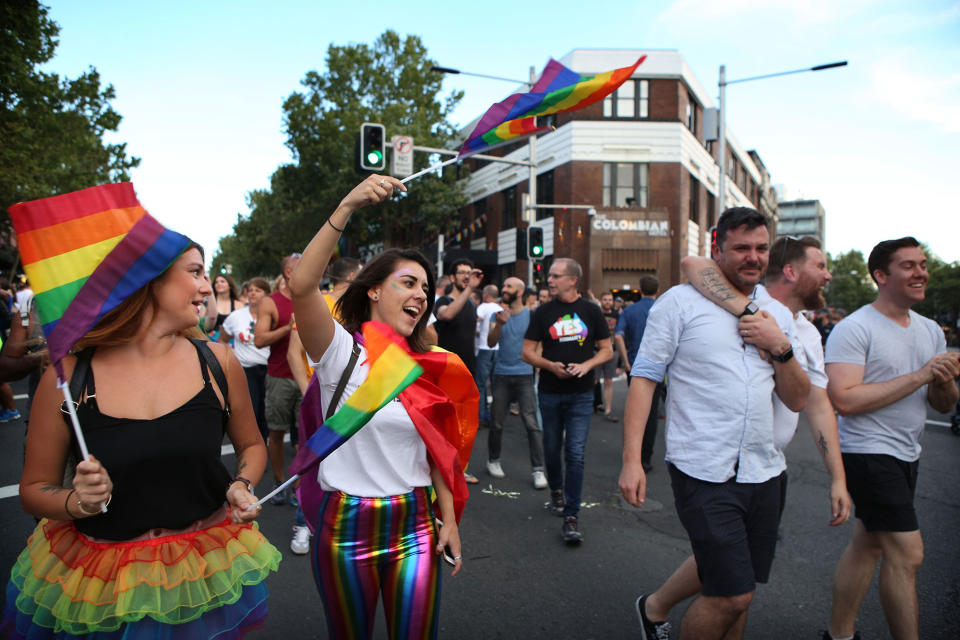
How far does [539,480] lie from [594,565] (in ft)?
5.67

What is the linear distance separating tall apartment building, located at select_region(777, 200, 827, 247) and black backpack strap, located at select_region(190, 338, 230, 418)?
123 m

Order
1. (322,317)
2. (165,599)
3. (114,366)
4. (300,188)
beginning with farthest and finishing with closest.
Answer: (300,188)
(322,317)
(114,366)
(165,599)

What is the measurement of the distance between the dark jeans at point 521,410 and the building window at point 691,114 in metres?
26.3

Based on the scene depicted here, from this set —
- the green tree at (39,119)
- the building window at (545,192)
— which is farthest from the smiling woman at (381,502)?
the building window at (545,192)

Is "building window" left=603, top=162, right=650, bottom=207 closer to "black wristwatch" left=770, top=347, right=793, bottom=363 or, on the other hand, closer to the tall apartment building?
"black wristwatch" left=770, top=347, right=793, bottom=363

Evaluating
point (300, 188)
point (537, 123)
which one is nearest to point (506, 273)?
point (300, 188)

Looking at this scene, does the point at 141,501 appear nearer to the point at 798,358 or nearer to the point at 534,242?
the point at 798,358

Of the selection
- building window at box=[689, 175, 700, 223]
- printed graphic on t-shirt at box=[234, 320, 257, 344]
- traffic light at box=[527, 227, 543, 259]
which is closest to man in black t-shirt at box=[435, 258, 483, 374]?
printed graphic on t-shirt at box=[234, 320, 257, 344]

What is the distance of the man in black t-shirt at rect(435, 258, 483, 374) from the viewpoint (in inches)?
246

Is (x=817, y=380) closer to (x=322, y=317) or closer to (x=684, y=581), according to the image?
(x=684, y=581)

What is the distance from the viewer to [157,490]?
71.1 inches

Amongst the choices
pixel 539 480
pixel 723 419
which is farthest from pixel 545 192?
pixel 723 419

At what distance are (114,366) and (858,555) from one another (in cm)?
345

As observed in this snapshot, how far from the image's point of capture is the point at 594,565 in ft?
13.6
